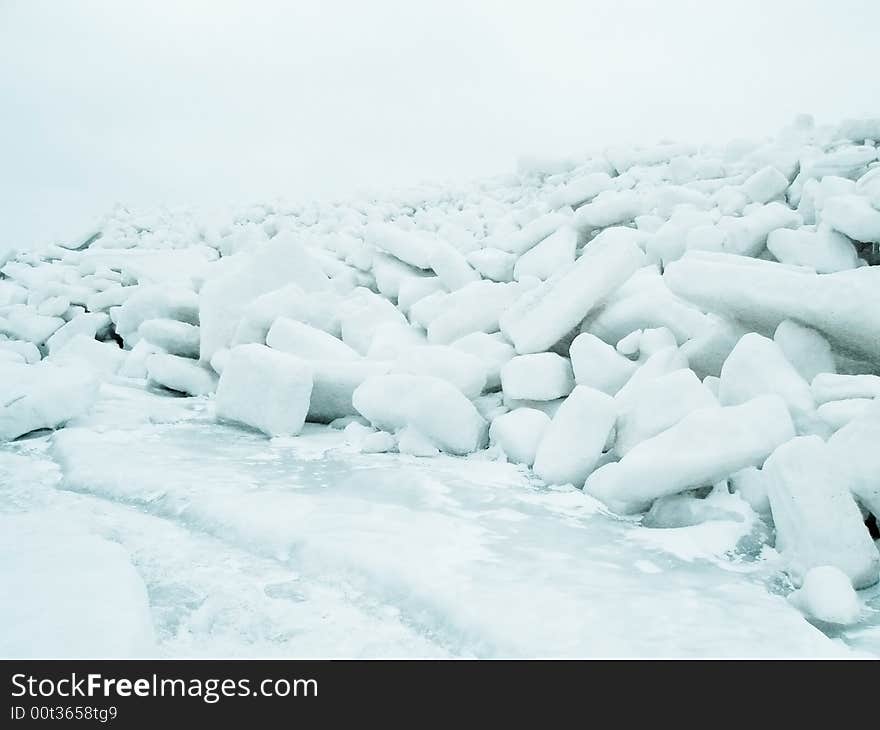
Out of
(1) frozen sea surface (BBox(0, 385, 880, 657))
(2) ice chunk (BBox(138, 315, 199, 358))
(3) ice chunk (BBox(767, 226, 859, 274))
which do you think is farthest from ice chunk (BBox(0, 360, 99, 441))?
(3) ice chunk (BBox(767, 226, 859, 274))

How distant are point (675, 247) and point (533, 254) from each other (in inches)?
21.0

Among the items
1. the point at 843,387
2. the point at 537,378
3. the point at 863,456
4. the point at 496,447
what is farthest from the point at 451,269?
the point at 863,456

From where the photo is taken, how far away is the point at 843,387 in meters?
1.52

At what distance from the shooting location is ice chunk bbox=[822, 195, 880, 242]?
2096 mm

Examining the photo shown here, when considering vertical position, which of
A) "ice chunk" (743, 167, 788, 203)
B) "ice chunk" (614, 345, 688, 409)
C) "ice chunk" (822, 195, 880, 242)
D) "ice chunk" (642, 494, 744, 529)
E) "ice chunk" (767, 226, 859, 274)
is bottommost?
"ice chunk" (642, 494, 744, 529)

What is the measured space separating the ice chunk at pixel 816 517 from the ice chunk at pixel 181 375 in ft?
6.37

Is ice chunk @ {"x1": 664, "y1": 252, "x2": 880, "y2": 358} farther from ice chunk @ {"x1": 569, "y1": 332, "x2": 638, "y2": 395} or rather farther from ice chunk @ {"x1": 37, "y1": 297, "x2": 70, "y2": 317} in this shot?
ice chunk @ {"x1": 37, "y1": 297, "x2": 70, "y2": 317}

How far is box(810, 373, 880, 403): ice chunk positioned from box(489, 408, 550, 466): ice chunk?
0.59 meters

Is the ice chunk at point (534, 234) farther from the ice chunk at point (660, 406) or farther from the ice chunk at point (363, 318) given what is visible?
the ice chunk at point (660, 406)

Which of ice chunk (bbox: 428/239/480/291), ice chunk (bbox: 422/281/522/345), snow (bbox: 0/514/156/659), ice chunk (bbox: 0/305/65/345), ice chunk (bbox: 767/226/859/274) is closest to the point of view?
snow (bbox: 0/514/156/659)

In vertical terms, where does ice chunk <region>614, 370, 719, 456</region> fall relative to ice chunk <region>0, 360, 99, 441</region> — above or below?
above
